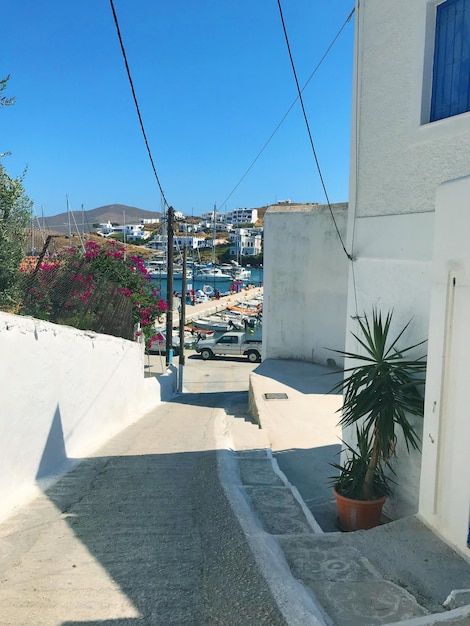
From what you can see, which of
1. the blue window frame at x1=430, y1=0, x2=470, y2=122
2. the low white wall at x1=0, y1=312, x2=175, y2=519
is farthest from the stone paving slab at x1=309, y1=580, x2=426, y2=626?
the blue window frame at x1=430, y1=0, x2=470, y2=122

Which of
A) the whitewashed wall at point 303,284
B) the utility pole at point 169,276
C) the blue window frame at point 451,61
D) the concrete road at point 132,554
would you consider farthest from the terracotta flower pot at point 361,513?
the utility pole at point 169,276

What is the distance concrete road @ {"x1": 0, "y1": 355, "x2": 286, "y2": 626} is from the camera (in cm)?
304

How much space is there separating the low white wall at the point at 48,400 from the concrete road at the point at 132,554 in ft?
1.03

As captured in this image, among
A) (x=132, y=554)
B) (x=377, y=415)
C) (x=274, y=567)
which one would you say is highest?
(x=377, y=415)

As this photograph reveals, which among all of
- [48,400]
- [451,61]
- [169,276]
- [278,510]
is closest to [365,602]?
[278,510]

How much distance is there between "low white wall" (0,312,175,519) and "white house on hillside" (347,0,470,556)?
3.83 meters

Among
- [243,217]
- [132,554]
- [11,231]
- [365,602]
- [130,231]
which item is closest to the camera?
[365,602]

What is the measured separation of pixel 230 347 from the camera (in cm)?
3253

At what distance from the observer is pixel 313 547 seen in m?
4.00

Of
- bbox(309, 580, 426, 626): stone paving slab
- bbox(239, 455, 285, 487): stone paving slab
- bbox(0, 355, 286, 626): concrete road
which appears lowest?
bbox(239, 455, 285, 487): stone paving slab

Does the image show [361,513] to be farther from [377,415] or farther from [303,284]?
[303,284]

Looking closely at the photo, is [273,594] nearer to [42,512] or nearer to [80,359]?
[42,512]

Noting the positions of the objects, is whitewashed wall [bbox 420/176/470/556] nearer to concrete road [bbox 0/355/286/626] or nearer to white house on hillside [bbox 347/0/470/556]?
white house on hillside [bbox 347/0/470/556]

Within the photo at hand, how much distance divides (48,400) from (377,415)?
3744 mm
